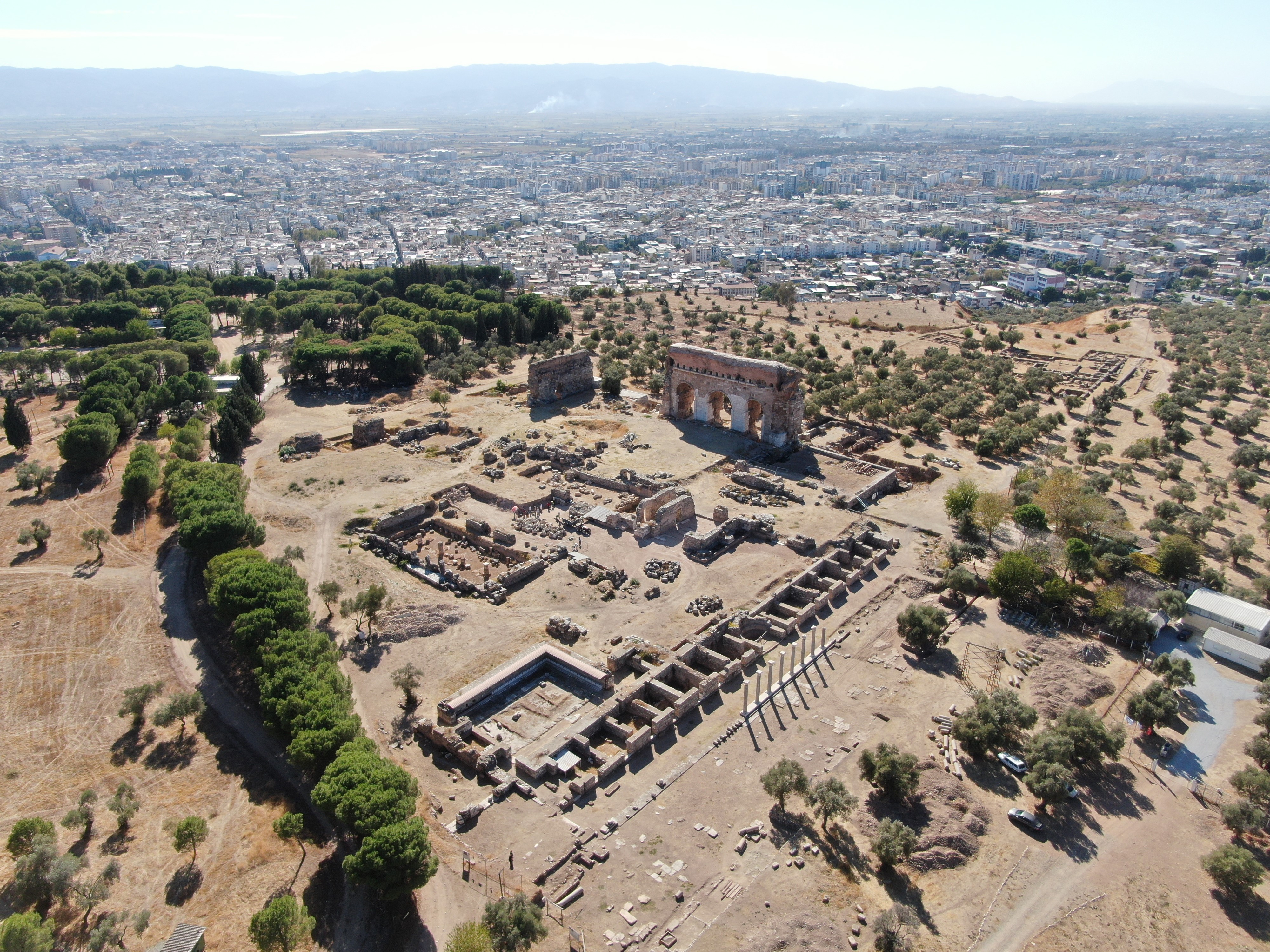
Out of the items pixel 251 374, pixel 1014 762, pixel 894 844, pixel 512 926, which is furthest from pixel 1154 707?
pixel 251 374

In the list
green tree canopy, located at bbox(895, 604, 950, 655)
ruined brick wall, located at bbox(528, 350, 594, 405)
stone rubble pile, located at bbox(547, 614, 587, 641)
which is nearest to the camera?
green tree canopy, located at bbox(895, 604, 950, 655)

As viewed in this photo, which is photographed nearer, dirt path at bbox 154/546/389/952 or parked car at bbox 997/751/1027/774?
dirt path at bbox 154/546/389/952

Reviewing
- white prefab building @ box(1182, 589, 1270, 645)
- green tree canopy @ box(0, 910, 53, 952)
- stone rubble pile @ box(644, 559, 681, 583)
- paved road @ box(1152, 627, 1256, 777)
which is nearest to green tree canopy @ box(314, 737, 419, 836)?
green tree canopy @ box(0, 910, 53, 952)

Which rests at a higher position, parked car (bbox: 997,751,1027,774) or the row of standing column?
parked car (bbox: 997,751,1027,774)

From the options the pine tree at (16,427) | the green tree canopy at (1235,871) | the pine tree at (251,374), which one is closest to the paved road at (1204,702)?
the green tree canopy at (1235,871)

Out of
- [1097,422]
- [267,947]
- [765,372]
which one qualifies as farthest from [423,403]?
[1097,422]

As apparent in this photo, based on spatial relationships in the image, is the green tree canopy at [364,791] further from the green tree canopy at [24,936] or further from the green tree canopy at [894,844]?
the green tree canopy at [894,844]

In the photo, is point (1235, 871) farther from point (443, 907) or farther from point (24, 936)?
point (24, 936)

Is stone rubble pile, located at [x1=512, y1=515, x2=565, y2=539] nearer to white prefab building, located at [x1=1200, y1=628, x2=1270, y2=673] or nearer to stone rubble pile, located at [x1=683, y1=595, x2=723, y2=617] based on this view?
stone rubble pile, located at [x1=683, y1=595, x2=723, y2=617]
